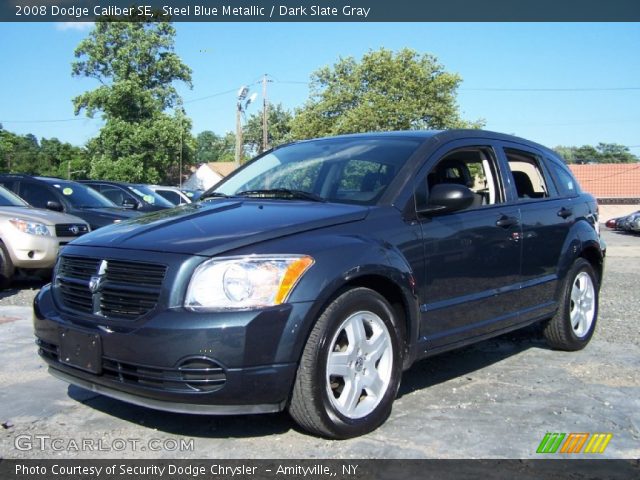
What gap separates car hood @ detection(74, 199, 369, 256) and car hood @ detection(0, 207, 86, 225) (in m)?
5.35

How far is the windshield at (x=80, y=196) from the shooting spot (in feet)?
36.0

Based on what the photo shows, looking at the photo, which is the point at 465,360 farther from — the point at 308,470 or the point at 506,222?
the point at 308,470

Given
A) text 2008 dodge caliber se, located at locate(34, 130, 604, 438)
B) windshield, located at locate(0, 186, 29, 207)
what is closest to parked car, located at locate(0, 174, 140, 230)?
windshield, located at locate(0, 186, 29, 207)

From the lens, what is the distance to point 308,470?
3041 mm

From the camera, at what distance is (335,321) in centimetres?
326

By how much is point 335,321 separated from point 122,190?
11601 millimetres

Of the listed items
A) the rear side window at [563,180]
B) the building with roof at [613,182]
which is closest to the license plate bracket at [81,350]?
the rear side window at [563,180]

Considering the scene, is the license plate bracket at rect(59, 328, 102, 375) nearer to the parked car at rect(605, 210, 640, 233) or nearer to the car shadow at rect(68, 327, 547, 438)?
the car shadow at rect(68, 327, 547, 438)

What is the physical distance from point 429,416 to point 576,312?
A: 92.8 inches

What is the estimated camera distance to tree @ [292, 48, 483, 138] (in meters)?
35.4

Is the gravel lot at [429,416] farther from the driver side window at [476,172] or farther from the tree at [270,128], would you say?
the tree at [270,128]

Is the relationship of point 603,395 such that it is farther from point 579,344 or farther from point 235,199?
point 235,199

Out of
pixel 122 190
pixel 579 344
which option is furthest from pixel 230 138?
pixel 579 344

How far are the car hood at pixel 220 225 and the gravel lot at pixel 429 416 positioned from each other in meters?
1.04
